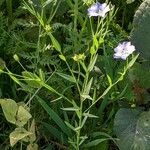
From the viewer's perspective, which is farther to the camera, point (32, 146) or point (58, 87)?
point (58, 87)

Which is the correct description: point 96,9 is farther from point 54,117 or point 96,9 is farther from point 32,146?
point 32,146

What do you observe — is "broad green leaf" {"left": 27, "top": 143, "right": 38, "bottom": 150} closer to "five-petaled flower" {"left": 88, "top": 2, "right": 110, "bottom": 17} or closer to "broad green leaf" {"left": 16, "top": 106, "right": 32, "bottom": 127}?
"broad green leaf" {"left": 16, "top": 106, "right": 32, "bottom": 127}

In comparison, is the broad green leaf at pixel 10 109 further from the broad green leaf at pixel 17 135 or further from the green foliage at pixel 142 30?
the green foliage at pixel 142 30

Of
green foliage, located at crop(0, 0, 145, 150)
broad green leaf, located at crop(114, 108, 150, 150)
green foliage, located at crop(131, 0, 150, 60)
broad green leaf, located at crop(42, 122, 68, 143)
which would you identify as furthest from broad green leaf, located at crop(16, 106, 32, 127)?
green foliage, located at crop(131, 0, 150, 60)

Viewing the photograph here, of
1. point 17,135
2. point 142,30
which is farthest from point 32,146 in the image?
point 142,30

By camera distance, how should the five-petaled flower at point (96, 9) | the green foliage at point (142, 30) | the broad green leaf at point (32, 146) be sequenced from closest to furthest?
the five-petaled flower at point (96, 9)
the broad green leaf at point (32, 146)
the green foliage at point (142, 30)

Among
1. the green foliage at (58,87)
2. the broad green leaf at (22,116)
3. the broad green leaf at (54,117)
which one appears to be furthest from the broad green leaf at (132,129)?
the broad green leaf at (22,116)

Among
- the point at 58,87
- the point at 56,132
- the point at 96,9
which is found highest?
the point at 96,9

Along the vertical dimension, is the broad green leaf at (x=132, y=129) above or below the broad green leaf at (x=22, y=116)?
below
